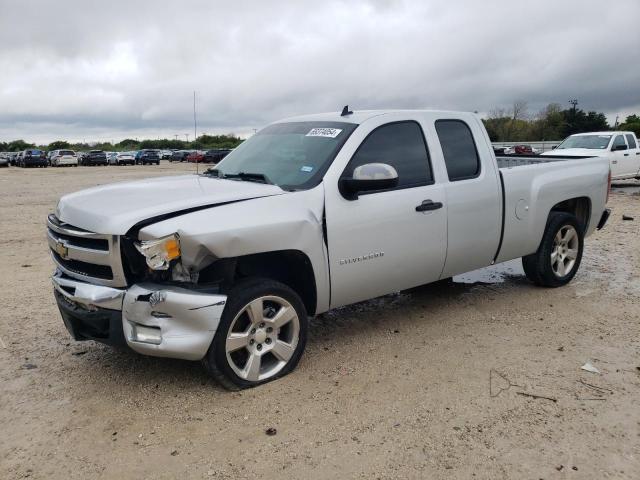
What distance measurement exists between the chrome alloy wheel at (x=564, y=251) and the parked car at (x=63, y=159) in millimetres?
52688

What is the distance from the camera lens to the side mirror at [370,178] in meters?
4.07

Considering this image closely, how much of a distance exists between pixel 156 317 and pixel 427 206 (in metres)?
2.29

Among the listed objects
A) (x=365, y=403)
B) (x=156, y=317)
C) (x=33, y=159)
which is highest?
(x=33, y=159)

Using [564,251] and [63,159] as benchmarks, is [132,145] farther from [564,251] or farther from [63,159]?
[564,251]

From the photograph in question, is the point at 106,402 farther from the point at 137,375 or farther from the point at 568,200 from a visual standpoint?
the point at 568,200

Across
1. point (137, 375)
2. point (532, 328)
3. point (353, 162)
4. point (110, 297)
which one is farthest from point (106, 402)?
point (532, 328)

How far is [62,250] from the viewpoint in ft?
12.7

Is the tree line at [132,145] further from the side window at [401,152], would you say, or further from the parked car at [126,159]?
the side window at [401,152]

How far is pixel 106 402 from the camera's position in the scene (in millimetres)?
3730

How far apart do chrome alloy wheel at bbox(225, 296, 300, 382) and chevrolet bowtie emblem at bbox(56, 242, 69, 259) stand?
123 cm

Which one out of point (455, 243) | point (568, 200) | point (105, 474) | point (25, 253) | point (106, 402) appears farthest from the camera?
point (25, 253)

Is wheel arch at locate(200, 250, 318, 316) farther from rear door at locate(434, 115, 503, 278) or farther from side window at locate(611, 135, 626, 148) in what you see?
side window at locate(611, 135, 626, 148)

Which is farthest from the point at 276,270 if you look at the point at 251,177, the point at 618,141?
the point at 618,141

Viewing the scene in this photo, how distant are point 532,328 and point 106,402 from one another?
3.47 meters
